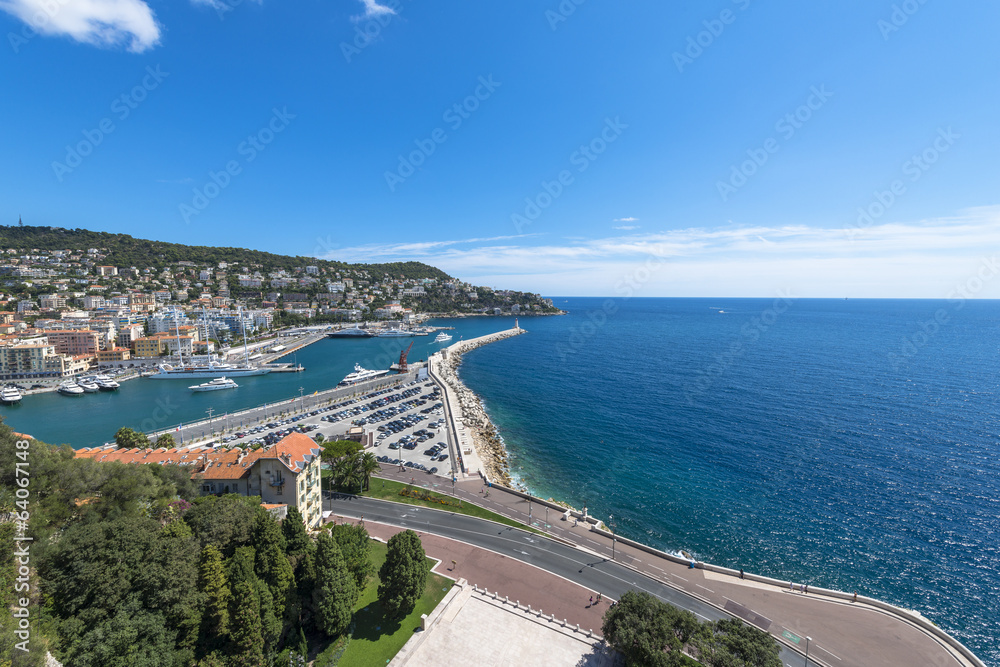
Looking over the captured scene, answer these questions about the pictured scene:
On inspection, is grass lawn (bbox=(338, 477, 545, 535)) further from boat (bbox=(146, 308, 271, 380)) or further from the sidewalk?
boat (bbox=(146, 308, 271, 380))

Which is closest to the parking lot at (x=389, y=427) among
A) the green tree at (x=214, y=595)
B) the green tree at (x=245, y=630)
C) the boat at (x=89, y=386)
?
the green tree at (x=245, y=630)

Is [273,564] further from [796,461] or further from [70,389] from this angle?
[70,389]

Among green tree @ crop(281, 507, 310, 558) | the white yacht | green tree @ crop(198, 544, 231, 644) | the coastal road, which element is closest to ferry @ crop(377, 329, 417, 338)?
the white yacht

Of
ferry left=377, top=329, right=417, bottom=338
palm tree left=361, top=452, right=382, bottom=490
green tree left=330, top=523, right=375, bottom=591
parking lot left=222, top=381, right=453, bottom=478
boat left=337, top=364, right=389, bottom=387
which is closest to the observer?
green tree left=330, top=523, right=375, bottom=591

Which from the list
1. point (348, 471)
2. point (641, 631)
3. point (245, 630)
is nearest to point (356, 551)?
point (245, 630)

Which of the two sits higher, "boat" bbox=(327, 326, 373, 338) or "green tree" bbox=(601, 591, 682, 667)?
"boat" bbox=(327, 326, 373, 338)

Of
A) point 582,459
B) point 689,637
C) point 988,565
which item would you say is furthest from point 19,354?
point 988,565

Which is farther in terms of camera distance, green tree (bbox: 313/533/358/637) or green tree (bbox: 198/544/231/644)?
green tree (bbox: 313/533/358/637)

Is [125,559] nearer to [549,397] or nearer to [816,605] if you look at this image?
[816,605]
